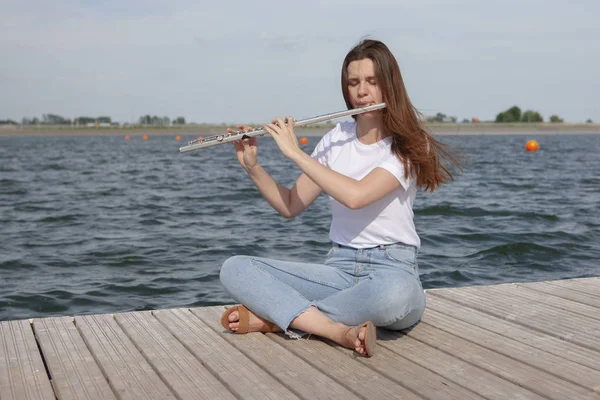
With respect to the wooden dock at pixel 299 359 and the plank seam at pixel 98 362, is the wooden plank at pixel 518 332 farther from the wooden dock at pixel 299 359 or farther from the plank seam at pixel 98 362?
the plank seam at pixel 98 362

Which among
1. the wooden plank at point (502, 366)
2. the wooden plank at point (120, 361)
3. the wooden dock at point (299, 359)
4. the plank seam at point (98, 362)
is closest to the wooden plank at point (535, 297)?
the wooden dock at point (299, 359)

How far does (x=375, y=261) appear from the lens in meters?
2.94

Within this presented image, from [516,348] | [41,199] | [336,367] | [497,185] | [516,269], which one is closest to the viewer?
[336,367]

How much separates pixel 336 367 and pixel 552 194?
34.0 ft

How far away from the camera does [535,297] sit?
3.61 metres

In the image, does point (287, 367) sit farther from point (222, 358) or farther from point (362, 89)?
point (362, 89)

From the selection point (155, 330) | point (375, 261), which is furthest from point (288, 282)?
point (155, 330)

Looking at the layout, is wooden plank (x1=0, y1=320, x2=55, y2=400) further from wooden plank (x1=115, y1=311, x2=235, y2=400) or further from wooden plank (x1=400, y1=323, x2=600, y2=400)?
wooden plank (x1=400, y1=323, x2=600, y2=400)

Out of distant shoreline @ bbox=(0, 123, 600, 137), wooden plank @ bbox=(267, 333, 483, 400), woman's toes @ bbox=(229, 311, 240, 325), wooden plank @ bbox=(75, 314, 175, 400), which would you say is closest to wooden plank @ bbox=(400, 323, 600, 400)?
wooden plank @ bbox=(267, 333, 483, 400)

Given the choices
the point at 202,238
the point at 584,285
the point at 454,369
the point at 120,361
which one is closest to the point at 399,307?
the point at 454,369

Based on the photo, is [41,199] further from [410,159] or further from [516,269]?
[410,159]

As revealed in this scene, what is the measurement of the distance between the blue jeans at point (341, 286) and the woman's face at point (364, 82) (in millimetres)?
595

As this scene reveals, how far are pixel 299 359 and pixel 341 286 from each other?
0.43 metres

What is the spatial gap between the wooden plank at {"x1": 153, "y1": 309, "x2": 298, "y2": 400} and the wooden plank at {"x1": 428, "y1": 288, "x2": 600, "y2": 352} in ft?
4.03
